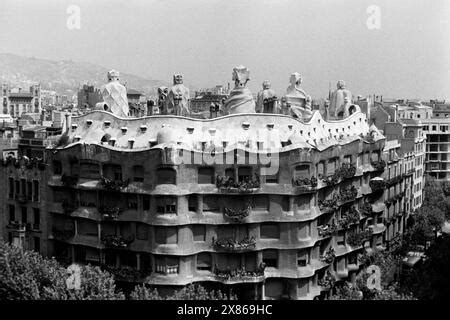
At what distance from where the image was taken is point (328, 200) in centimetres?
5553

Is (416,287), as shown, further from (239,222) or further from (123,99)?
(123,99)

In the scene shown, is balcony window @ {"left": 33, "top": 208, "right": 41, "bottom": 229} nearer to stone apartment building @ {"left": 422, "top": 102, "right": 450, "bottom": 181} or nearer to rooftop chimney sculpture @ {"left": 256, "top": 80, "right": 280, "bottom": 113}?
rooftop chimney sculpture @ {"left": 256, "top": 80, "right": 280, "bottom": 113}

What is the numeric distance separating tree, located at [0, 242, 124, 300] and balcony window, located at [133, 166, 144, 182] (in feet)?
23.2

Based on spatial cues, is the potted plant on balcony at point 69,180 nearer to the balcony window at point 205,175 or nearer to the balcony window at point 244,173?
the balcony window at point 205,175

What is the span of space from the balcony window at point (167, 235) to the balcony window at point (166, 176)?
3.33m

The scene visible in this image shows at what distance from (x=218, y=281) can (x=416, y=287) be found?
14.1m

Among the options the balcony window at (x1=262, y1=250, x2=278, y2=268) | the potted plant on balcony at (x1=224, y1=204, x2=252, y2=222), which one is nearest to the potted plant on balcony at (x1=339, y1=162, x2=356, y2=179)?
the balcony window at (x1=262, y1=250, x2=278, y2=268)

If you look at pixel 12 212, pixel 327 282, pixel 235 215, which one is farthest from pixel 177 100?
pixel 327 282

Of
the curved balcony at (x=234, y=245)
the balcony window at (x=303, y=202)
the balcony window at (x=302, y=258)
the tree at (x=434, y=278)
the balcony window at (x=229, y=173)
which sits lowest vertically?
the tree at (x=434, y=278)

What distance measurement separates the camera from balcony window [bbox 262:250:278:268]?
5097 centimetres

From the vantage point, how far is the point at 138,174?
50219 mm

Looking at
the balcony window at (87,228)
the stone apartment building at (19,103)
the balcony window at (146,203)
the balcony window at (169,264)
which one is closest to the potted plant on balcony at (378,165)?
the balcony window at (169,264)

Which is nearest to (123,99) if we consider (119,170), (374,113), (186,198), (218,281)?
(119,170)

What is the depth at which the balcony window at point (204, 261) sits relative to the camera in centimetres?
5006
